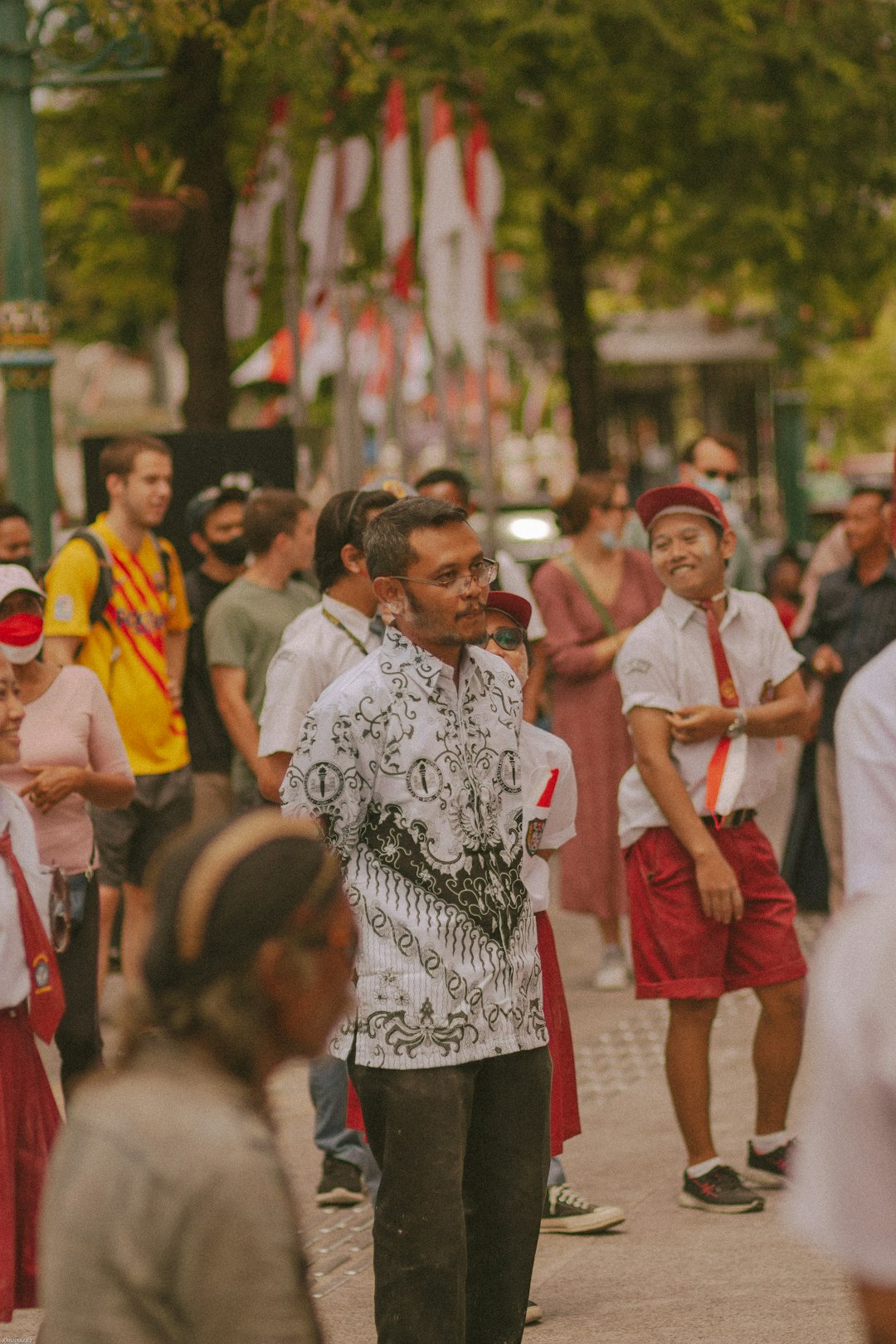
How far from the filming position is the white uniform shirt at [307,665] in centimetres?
537

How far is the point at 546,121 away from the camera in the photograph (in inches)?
655

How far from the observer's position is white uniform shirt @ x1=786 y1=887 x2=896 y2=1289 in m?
2.09

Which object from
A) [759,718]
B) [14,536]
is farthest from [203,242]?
[759,718]

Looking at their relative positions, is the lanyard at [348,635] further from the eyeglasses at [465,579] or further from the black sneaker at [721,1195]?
Result: the black sneaker at [721,1195]

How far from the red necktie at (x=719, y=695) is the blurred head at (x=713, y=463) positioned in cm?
358

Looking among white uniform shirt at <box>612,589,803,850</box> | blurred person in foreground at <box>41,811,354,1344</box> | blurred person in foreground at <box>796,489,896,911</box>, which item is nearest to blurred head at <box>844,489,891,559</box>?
blurred person in foreground at <box>796,489,896,911</box>

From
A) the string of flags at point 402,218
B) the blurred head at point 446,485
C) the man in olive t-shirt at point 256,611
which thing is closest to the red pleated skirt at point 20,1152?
the man in olive t-shirt at point 256,611

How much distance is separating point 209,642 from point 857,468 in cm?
3664

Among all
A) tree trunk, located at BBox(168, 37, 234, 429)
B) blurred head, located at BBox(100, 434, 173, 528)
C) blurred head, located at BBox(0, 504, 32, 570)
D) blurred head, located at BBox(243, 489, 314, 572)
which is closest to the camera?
blurred head, located at BBox(243, 489, 314, 572)

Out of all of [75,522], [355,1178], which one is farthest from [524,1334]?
[75,522]

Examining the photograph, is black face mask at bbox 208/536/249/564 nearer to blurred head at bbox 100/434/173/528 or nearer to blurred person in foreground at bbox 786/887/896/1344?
blurred head at bbox 100/434/173/528

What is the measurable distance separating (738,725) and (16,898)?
8.09ft

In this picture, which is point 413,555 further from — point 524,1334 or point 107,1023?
point 107,1023

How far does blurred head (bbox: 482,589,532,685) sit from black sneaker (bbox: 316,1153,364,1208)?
5.92 ft
